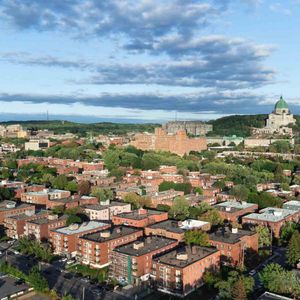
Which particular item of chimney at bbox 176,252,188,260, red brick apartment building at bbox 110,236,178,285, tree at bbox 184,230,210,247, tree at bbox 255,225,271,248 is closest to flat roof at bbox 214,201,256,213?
tree at bbox 255,225,271,248

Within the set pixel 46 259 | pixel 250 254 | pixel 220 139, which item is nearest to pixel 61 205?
pixel 46 259

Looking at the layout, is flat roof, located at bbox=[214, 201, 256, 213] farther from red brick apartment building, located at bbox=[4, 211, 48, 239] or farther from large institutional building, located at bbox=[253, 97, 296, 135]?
large institutional building, located at bbox=[253, 97, 296, 135]

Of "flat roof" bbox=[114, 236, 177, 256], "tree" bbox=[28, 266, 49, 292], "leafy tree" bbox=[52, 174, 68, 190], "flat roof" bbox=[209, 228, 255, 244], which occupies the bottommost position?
"tree" bbox=[28, 266, 49, 292]

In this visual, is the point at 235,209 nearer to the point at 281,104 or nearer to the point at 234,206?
the point at 234,206

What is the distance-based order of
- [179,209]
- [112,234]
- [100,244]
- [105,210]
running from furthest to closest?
[105,210], [179,209], [112,234], [100,244]

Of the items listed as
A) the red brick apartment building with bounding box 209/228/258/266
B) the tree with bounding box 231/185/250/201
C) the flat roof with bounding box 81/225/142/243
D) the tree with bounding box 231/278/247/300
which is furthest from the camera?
the tree with bounding box 231/185/250/201

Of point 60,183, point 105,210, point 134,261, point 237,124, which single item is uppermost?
point 237,124

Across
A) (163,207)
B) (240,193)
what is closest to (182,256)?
(163,207)
